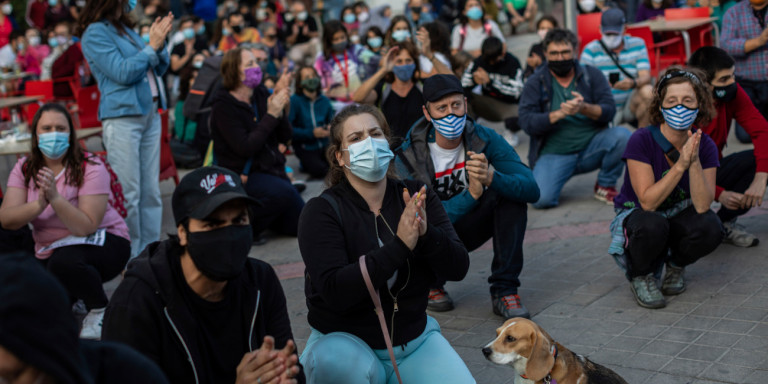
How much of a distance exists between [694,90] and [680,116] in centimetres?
18

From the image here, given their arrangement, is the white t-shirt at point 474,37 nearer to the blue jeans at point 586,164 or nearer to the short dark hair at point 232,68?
the blue jeans at point 586,164

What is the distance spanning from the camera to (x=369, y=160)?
3836 millimetres

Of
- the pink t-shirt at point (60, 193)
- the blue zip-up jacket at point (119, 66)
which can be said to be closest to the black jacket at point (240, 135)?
the blue zip-up jacket at point (119, 66)

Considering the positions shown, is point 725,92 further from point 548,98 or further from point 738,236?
point 548,98

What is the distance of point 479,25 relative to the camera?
40.5 ft

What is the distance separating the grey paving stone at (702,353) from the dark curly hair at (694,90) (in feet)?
4.60

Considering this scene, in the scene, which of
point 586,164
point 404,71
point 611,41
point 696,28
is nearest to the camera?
point 586,164

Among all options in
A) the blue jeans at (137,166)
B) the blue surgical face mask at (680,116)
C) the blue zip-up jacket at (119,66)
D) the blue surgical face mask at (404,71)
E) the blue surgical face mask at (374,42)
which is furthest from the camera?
the blue surgical face mask at (374,42)

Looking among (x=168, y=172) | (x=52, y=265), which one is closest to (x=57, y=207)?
(x=52, y=265)

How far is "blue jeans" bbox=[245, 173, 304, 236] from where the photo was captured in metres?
7.27

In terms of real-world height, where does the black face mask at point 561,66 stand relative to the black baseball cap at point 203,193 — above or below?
below

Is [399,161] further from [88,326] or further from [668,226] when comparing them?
[88,326]

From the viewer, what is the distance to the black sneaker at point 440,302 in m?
5.38

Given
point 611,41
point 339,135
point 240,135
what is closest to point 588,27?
point 611,41
